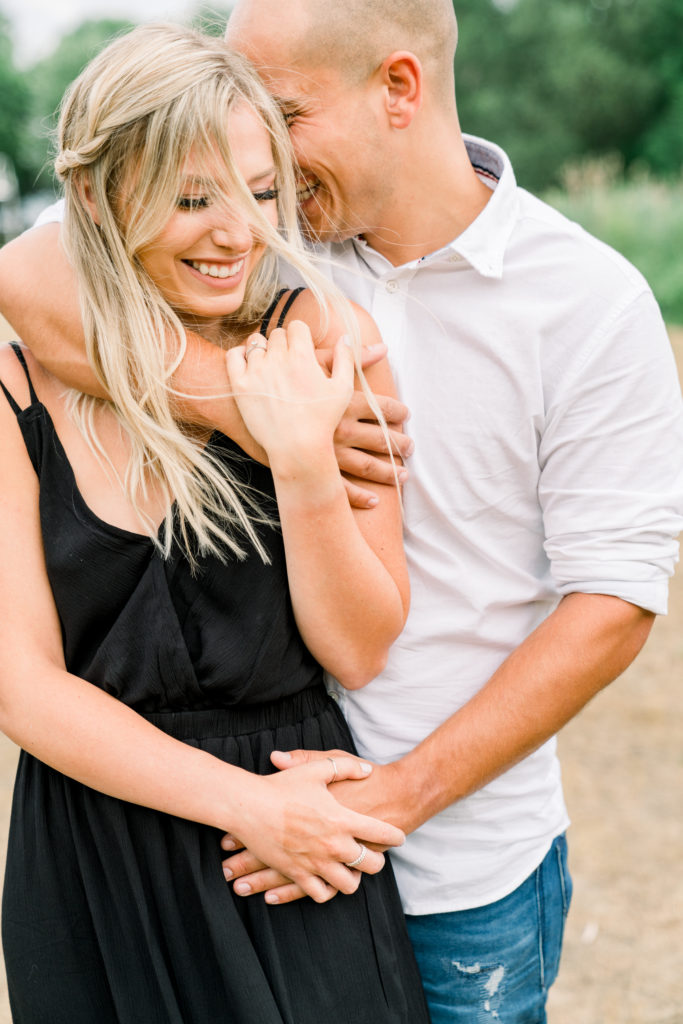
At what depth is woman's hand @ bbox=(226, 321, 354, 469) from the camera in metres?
1.52

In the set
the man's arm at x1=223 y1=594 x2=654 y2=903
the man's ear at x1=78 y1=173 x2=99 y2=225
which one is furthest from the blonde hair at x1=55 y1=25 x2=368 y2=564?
the man's arm at x1=223 y1=594 x2=654 y2=903

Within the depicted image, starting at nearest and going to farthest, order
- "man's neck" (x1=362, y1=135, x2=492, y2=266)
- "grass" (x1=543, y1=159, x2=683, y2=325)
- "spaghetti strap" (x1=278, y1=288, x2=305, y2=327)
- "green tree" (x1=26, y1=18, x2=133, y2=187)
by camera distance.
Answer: "spaghetti strap" (x1=278, y1=288, x2=305, y2=327)
"man's neck" (x1=362, y1=135, x2=492, y2=266)
"grass" (x1=543, y1=159, x2=683, y2=325)
"green tree" (x1=26, y1=18, x2=133, y2=187)

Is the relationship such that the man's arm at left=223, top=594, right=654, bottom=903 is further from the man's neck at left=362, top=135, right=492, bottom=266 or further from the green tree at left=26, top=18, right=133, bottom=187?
the green tree at left=26, top=18, right=133, bottom=187

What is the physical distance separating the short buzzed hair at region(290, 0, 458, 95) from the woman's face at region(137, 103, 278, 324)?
0.85ft

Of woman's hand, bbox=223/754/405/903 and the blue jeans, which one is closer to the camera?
woman's hand, bbox=223/754/405/903

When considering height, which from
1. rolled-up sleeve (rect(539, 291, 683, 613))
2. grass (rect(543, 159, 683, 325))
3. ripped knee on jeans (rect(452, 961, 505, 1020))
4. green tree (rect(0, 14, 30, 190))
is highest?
rolled-up sleeve (rect(539, 291, 683, 613))

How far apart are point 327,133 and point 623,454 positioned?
0.77 metres

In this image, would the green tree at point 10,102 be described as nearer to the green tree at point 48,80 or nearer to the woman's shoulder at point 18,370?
the green tree at point 48,80

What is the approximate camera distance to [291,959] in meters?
1.59

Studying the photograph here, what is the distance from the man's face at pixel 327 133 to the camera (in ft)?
5.75

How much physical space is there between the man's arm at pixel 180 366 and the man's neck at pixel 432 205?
318 mm

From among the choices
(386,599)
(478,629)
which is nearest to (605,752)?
(478,629)

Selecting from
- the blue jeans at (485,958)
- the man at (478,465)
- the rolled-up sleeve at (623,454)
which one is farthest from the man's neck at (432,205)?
the blue jeans at (485,958)

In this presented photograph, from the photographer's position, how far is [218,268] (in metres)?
1.62
